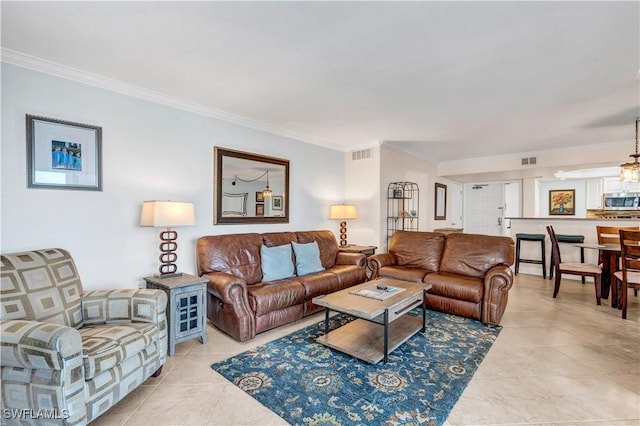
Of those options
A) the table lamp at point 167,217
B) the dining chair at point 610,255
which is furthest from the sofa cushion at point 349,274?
the dining chair at point 610,255

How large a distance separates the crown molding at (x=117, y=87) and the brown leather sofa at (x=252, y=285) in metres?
1.47

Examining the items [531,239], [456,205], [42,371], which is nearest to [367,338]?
[42,371]

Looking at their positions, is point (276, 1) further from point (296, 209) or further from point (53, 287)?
point (296, 209)

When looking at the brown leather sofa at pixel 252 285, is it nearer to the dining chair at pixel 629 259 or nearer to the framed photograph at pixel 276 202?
the framed photograph at pixel 276 202

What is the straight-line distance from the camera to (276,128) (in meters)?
4.19

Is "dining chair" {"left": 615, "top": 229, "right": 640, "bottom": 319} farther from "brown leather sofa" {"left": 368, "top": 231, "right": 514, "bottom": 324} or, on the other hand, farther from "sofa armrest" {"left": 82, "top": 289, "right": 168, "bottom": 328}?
"sofa armrest" {"left": 82, "top": 289, "right": 168, "bottom": 328}

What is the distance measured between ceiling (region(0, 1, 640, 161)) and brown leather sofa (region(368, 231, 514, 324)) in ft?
5.41

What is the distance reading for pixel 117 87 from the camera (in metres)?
2.81

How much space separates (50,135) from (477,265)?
180 inches

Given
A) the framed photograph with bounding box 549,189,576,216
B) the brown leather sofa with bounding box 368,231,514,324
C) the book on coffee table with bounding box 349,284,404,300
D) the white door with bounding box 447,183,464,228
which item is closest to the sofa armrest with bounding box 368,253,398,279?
the brown leather sofa with bounding box 368,231,514,324

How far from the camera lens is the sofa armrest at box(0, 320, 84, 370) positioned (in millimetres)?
1443

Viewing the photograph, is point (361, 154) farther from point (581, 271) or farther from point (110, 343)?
point (110, 343)

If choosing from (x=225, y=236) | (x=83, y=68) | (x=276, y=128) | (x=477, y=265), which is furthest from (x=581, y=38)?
(x=83, y=68)

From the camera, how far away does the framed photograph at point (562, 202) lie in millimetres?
8242
